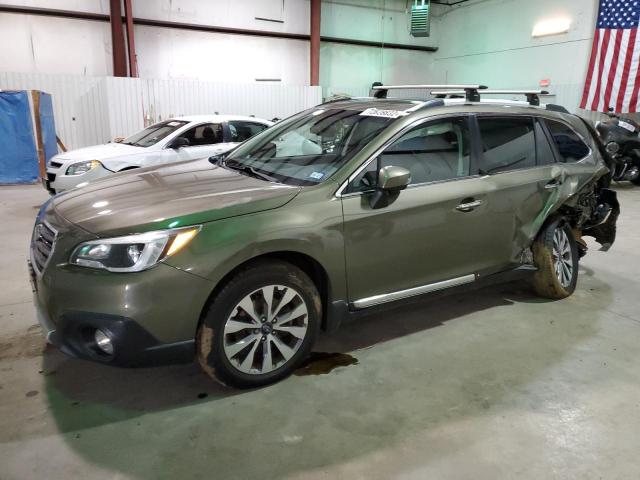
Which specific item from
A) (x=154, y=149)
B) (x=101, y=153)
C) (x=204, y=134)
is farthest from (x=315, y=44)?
(x=101, y=153)

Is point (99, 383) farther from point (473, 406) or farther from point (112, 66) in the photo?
point (112, 66)

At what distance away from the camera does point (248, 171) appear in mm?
3080

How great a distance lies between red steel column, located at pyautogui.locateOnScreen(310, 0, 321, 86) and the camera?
13875mm

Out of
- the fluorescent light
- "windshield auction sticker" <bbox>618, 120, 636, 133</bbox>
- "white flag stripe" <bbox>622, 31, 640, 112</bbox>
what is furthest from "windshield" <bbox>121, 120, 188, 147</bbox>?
the fluorescent light

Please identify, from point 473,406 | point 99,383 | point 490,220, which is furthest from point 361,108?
point 99,383

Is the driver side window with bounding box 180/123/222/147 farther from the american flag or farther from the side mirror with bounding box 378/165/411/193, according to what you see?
the american flag

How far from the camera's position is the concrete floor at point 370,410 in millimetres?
2119

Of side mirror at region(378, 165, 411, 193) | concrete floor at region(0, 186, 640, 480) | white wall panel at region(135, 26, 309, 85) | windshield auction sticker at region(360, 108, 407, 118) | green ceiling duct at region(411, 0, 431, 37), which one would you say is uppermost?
green ceiling duct at region(411, 0, 431, 37)

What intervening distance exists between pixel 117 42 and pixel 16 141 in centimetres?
382

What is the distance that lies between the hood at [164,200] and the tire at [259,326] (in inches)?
13.4

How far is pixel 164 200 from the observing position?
2.50 metres

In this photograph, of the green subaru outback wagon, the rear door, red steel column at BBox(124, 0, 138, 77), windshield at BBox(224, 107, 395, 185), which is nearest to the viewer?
the green subaru outback wagon

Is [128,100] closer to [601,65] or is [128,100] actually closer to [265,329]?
[265,329]

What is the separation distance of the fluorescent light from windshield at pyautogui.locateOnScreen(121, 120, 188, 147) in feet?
34.7
